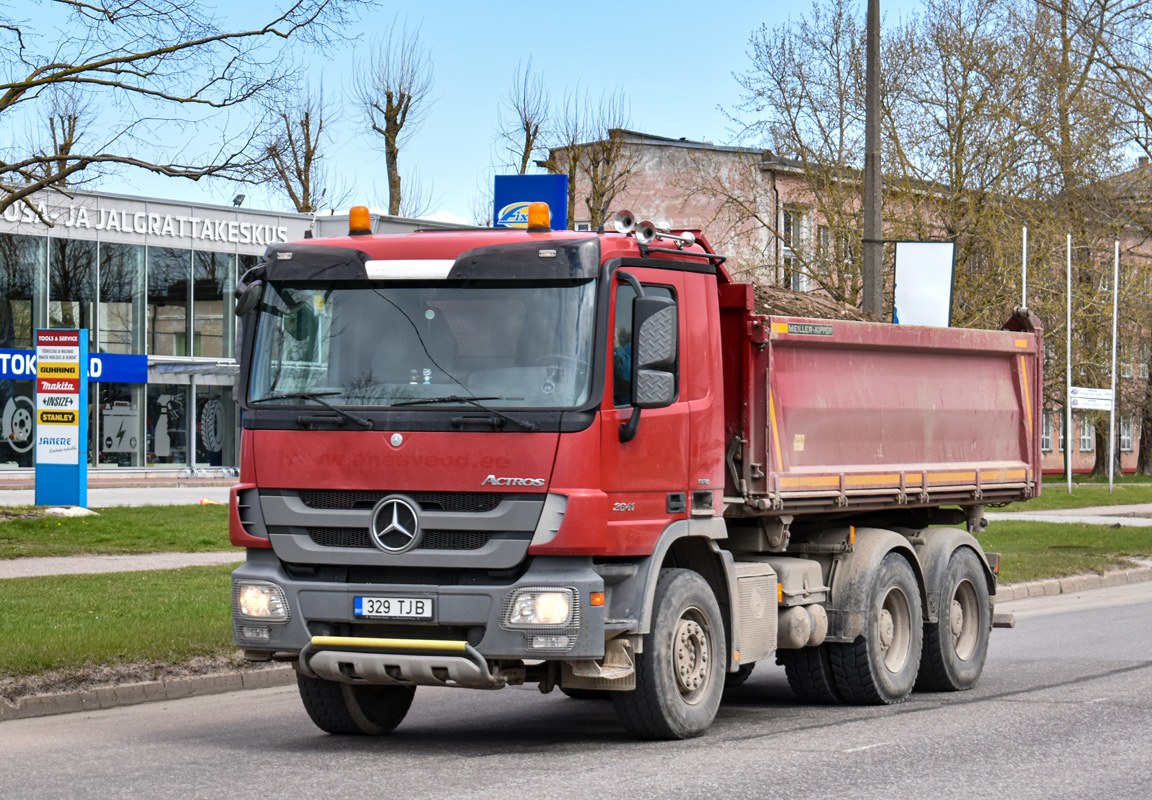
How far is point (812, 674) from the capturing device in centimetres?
1027

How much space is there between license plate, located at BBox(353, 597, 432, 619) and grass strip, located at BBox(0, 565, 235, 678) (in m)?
3.36

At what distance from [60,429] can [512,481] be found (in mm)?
19299

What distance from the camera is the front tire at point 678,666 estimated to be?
8141 mm

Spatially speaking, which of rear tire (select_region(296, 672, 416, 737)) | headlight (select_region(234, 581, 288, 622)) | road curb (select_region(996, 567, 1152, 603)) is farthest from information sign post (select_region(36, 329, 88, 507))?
headlight (select_region(234, 581, 288, 622))

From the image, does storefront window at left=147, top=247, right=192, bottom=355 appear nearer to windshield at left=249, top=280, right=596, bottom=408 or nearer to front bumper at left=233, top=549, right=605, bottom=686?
windshield at left=249, top=280, right=596, bottom=408

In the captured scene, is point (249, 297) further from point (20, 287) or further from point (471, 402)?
point (20, 287)

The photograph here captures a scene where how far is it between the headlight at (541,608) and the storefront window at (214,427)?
3660 centimetres

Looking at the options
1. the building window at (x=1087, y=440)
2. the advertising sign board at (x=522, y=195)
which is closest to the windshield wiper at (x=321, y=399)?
the advertising sign board at (x=522, y=195)

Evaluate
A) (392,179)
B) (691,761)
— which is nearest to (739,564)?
(691,761)

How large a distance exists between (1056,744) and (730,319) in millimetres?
2972

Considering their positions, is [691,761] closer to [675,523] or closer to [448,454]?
[675,523]

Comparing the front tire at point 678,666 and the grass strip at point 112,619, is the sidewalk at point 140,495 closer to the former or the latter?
the grass strip at point 112,619

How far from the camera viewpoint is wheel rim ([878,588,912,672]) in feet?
34.2

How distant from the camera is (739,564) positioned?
919 cm
